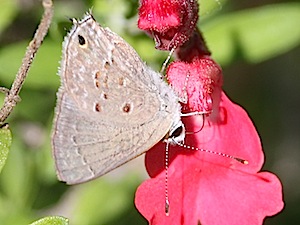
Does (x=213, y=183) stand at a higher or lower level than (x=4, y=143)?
lower

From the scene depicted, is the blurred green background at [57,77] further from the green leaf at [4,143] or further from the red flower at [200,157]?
the green leaf at [4,143]

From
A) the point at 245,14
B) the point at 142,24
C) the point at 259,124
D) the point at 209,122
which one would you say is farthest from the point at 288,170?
the point at 142,24

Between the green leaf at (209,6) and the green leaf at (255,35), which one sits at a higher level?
the green leaf at (209,6)

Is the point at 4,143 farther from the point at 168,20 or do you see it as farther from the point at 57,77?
the point at 57,77

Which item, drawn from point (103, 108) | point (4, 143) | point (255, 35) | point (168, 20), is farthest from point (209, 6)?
point (4, 143)

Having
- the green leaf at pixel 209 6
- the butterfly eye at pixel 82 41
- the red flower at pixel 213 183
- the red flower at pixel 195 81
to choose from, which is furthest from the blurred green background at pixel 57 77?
the butterfly eye at pixel 82 41

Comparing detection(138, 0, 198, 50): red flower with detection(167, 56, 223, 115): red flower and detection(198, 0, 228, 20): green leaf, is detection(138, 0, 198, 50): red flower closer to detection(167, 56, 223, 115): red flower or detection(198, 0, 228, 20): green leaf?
detection(167, 56, 223, 115): red flower
